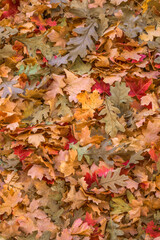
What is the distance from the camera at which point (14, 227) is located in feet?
4.07

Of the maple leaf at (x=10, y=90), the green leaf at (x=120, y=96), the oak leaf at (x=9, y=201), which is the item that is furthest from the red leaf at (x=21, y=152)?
the green leaf at (x=120, y=96)

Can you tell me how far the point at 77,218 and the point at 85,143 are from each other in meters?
0.35

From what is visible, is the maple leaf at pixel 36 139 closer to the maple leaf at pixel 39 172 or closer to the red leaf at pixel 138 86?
the maple leaf at pixel 39 172

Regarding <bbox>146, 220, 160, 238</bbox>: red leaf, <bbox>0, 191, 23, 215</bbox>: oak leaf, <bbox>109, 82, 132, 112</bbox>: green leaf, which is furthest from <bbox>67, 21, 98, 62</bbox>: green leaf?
<bbox>146, 220, 160, 238</bbox>: red leaf

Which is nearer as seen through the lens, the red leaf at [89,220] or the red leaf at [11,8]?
the red leaf at [89,220]

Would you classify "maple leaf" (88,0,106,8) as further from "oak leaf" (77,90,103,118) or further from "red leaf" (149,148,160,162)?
"red leaf" (149,148,160,162)

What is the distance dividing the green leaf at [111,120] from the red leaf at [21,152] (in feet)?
1.27

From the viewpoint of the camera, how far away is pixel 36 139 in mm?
1281

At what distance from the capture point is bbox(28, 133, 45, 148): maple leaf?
1274mm

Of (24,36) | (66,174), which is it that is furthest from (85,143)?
(24,36)

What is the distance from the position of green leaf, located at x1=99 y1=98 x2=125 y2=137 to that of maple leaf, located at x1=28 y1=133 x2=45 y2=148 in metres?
0.30

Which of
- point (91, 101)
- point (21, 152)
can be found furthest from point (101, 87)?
point (21, 152)

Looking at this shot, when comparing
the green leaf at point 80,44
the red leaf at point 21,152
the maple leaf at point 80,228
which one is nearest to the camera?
the maple leaf at point 80,228

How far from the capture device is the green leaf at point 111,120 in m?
1.31
